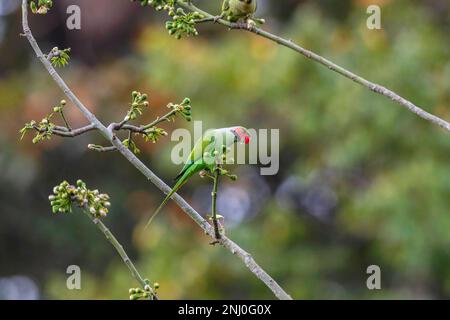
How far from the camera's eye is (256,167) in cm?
1059

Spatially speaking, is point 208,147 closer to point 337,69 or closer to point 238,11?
point 238,11

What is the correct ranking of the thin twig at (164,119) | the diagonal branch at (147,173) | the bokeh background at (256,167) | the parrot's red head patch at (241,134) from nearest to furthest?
the diagonal branch at (147,173) < the thin twig at (164,119) < the parrot's red head patch at (241,134) < the bokeh background at (256,167)

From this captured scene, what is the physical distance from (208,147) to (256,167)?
7.93 meters

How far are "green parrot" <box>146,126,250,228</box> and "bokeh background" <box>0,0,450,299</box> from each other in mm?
4779

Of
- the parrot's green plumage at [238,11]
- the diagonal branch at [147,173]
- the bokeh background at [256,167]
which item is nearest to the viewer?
the diagonal branch at [147,173]

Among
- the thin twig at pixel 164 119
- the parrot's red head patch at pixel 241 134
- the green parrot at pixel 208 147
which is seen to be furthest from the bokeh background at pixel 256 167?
the thin twig at pixel 164 119

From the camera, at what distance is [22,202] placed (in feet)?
39.3

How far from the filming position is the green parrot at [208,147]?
2574 mm

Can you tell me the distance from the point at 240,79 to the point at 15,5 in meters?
4.39

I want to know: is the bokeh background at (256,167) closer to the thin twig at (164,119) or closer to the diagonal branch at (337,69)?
the diagonal branch at (337,69)

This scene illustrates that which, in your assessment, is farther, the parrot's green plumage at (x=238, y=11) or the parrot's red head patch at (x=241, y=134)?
the parrot's green plumage at (x=238, y=11)

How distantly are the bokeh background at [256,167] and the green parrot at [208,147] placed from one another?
15.7ft
